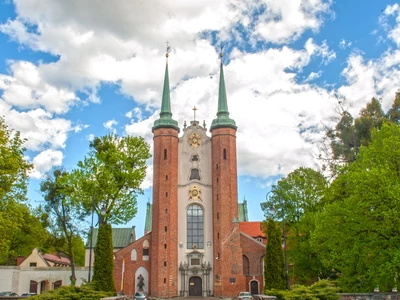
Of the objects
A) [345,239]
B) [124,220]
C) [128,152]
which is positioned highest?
[128,152]

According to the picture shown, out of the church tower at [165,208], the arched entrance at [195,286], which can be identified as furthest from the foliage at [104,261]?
the arched entrance at [195,286]

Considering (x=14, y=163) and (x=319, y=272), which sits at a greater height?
(x=14, y=163)

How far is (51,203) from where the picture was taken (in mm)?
43125

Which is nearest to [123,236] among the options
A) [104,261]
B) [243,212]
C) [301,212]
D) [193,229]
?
[243,212]

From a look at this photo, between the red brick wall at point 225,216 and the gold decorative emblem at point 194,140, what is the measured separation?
170 cm

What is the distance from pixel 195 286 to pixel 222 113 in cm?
1902

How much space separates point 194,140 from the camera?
50750 millimetres

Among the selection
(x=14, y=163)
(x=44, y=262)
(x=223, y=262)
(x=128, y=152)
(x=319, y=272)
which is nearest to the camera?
(x=14, y=163)

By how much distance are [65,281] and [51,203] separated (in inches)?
509

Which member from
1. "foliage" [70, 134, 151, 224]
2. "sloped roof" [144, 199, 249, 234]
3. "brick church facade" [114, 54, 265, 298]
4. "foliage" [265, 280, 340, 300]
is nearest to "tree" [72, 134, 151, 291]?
"foliage" [70, 134, 151, 224]

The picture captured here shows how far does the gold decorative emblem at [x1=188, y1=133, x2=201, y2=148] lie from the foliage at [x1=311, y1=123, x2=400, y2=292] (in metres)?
24.8

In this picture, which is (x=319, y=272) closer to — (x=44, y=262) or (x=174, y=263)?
(x=174, y=263)

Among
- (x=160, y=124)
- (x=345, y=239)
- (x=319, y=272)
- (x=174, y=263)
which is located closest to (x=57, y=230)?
(x=174, y=263)

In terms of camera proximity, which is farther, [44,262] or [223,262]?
[44,262]
